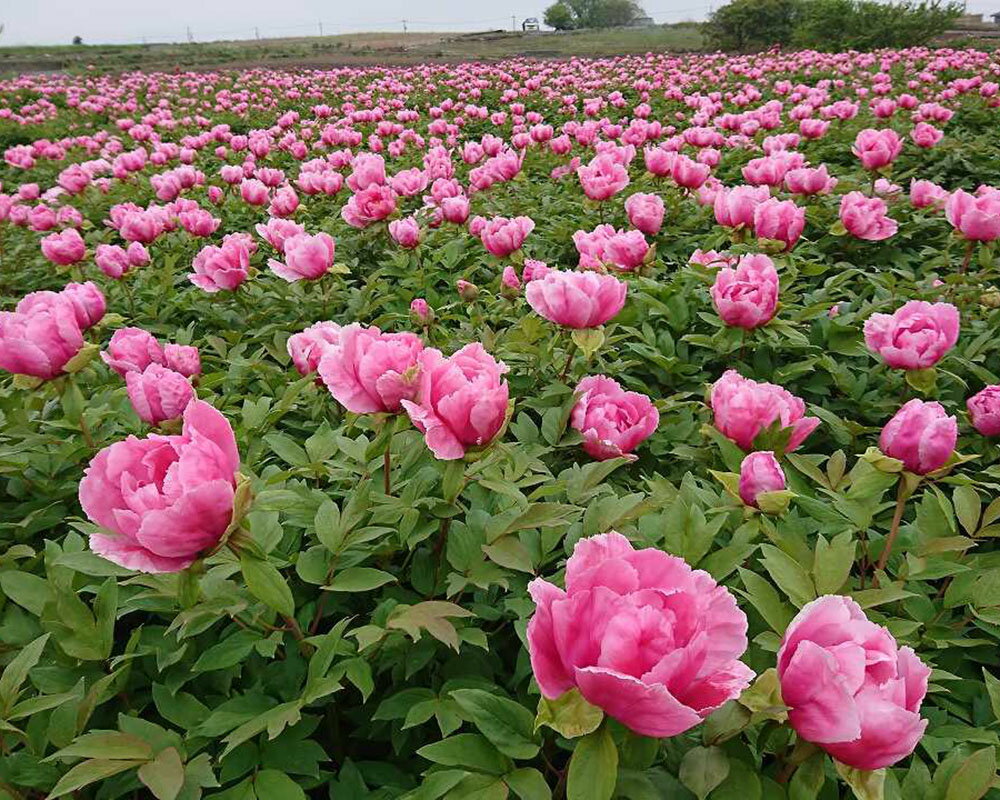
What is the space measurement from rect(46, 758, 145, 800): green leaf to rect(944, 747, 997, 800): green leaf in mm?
1017

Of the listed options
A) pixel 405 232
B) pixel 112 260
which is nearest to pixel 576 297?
pixel 405 232

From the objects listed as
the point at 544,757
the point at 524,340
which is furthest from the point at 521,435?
the point at 544,757

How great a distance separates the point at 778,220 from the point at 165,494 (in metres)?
2.13

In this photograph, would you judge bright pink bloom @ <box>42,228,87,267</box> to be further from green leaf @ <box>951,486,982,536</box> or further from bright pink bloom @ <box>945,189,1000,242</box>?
bright pink bloom @ <box>945,189,1000,242</box>

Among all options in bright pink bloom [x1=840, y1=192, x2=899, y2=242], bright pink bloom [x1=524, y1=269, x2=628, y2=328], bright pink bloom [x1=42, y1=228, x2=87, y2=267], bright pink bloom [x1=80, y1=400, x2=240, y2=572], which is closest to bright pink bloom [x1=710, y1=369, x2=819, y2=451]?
bright pink bloom [x1=524, y1=269, x2=628, y2=328]

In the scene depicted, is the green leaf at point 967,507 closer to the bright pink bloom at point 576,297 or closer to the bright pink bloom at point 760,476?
the bright pink bloom at point 760,476

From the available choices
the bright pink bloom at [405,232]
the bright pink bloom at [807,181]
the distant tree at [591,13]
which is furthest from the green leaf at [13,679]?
the distant tree at [591,13]

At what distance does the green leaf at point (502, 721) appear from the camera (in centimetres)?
84

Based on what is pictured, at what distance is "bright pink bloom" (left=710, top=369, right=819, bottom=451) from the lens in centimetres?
139

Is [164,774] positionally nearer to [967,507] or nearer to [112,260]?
[967,507]

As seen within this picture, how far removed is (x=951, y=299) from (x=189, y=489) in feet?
8.30

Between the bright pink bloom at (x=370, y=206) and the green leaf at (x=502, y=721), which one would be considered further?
the bright pink bloom at (x=370, y=206)

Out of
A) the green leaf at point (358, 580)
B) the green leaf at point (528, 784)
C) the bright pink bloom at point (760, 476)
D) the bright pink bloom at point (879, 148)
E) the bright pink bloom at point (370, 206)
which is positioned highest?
the bright pink bloom at point (879, 148)

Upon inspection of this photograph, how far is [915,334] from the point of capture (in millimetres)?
1667
